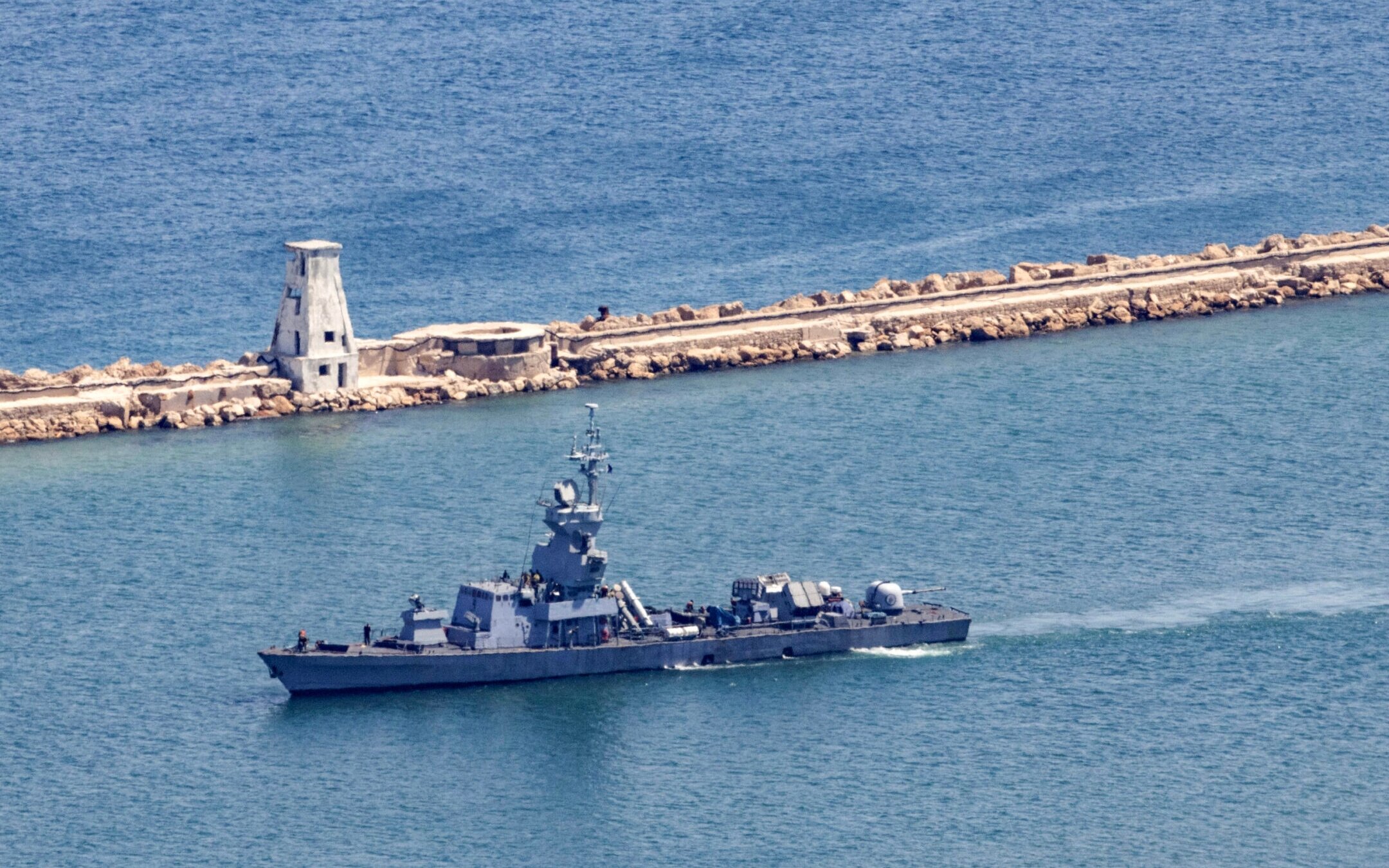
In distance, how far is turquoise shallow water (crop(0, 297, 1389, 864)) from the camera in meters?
79.6

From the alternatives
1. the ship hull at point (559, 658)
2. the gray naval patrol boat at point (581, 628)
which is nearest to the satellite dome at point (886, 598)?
the gray naval patrol boat at point (581, 628)

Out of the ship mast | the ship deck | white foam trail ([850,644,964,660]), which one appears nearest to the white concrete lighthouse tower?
the ship mast

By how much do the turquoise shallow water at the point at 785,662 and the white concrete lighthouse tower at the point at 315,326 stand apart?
2270 mm

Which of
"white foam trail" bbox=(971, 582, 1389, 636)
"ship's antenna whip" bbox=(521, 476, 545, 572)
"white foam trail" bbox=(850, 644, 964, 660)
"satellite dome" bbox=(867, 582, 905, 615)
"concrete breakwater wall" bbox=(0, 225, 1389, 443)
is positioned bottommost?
"white foam trail" bbox=(850, 644, 964, 660)

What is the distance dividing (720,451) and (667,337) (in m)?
15.3

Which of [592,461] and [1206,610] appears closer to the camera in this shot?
[592,461]

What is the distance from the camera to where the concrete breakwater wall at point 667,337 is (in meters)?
→ 113

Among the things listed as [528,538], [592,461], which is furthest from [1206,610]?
[528,538]

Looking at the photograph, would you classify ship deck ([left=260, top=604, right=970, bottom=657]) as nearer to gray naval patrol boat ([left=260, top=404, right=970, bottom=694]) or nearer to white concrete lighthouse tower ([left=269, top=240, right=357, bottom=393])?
gray naval patrol boat ([left=260, top=404, right=970, bottom=694])

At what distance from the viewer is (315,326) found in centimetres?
11438

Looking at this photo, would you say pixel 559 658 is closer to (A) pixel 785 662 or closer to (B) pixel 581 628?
(B) pixel 581 628

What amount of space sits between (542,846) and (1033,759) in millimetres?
12402

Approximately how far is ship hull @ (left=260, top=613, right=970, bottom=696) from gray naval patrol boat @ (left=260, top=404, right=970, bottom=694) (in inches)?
0.9

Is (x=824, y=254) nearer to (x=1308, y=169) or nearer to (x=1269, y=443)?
(x=1308, y=169)
